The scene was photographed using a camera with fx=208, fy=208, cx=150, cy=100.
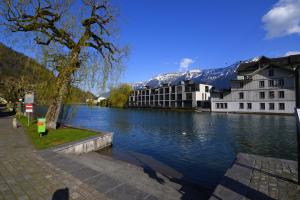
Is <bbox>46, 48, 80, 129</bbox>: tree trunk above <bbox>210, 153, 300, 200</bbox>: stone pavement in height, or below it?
above

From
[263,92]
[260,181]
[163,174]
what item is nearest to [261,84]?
[263,92]

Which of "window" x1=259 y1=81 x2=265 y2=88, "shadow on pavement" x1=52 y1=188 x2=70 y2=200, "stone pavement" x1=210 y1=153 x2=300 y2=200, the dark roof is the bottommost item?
"shadow on pavement" x1=52 y1=188 x2=70 y2=200

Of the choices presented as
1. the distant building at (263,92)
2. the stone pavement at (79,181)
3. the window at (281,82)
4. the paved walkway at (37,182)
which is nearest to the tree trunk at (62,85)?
the stone pavement at (79,181)

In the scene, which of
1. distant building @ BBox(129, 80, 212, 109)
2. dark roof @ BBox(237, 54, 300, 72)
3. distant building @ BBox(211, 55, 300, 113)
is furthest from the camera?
distant building @ BBox(129, 80, 212, 109)

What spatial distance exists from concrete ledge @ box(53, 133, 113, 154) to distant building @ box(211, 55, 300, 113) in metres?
44.8

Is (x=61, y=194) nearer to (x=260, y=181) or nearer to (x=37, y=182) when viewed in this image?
(x=37, y=182)

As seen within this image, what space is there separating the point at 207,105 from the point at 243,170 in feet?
231

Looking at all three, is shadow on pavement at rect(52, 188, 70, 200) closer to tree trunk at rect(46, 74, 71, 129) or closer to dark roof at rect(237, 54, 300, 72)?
tree trunk at rect(46, 74, 71, 129)

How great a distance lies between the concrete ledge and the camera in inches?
433

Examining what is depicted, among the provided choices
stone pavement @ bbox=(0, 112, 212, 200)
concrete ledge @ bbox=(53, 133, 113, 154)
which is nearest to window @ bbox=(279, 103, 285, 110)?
concrete ledge @ bbox=(53, 133, 113, 154)

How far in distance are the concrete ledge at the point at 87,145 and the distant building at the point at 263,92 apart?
147 feet

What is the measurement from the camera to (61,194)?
586cm

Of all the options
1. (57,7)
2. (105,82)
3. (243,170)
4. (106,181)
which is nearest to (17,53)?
(57,7)

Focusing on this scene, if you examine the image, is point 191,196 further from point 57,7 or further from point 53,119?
point 57,7
